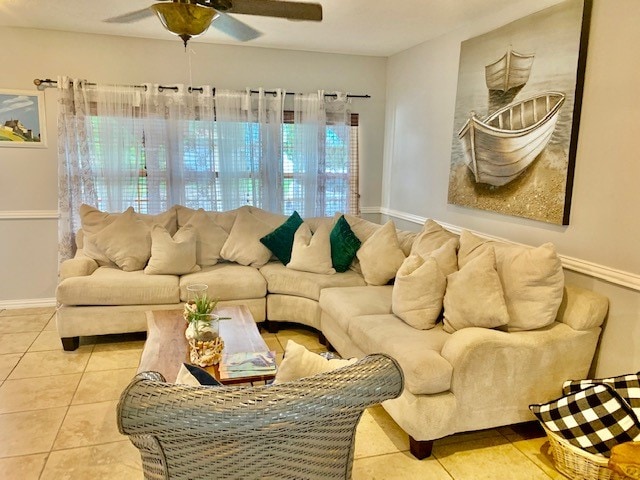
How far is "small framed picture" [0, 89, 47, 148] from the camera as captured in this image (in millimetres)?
4156

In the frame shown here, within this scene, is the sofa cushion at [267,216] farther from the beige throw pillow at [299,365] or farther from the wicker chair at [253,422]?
the wicker chair at [253,422]

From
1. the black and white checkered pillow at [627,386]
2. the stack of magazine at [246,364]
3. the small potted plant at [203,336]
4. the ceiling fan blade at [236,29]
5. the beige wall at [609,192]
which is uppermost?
the ceiling fan blade at [236,29]

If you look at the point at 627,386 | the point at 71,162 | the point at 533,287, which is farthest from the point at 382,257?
the point at 71,162

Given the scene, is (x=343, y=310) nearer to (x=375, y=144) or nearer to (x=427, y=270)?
(x=427, y=270)

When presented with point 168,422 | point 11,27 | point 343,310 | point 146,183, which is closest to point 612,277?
point 343,310

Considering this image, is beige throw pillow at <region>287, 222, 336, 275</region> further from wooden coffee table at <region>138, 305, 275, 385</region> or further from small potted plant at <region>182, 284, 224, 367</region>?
small potted plant at <region>182, 284, 224, 367</region>

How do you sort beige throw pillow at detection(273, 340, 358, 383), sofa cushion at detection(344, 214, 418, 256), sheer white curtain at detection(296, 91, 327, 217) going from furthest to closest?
sheer white curtain at detection(296, 91, 327, 217) → sofa cushion at detection(344, 214, 418, 256) → beige throw pillow at detection(273, 340, 358, 383)

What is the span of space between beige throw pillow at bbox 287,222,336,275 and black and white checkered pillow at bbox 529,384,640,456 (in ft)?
6.80

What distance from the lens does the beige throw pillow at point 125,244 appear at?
378 cm

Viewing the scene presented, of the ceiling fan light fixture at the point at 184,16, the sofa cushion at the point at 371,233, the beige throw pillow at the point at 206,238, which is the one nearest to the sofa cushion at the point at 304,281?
the sofa cushion at the point at 371,233

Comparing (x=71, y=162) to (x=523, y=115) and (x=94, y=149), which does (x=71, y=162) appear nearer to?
(x=94, y=149)

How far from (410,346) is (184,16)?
6.43 ft

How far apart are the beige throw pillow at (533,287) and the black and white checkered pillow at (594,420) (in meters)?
0.41

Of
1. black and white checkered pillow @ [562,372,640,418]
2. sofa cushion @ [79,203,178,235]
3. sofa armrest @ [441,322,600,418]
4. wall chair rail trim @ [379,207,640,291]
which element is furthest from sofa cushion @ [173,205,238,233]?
black and white checkered pillow @ [562,372,640,418]
